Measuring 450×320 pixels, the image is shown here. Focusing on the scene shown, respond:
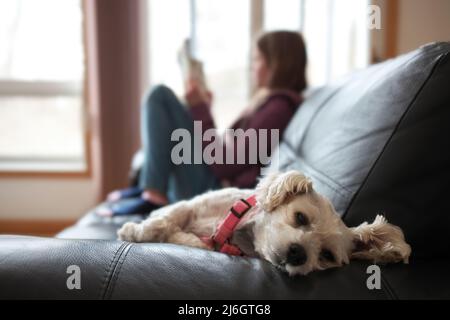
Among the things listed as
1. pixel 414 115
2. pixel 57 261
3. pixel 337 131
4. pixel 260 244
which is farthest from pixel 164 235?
pixel 414 115

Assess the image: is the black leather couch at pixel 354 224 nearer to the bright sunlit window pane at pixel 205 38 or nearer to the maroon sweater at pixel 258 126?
the maroon sweater at pixel 258 126

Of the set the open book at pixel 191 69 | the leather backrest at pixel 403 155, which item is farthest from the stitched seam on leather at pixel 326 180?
the open book at pixel 191 69

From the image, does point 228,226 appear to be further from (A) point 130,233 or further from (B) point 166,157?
(B) point 166,157

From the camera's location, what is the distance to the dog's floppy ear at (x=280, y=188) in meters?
0.95

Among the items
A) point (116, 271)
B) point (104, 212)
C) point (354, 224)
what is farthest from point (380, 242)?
point (104, 212)

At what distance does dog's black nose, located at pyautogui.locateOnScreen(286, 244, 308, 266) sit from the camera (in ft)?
2.66

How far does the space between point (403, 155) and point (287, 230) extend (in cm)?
30

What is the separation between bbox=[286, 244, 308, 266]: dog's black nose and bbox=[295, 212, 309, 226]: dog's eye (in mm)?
75

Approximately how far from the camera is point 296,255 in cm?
84

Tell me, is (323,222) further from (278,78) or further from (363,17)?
(363,17)

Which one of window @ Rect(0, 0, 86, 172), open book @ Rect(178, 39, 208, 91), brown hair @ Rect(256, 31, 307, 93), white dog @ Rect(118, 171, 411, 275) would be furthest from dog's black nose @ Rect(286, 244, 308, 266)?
window @ Rect(0, 0, 86, 172)

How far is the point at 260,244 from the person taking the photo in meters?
1.00

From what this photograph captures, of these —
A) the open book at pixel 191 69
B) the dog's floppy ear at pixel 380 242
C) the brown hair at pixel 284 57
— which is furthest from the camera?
the open book at pixel 191 69

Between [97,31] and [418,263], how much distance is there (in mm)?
2379
